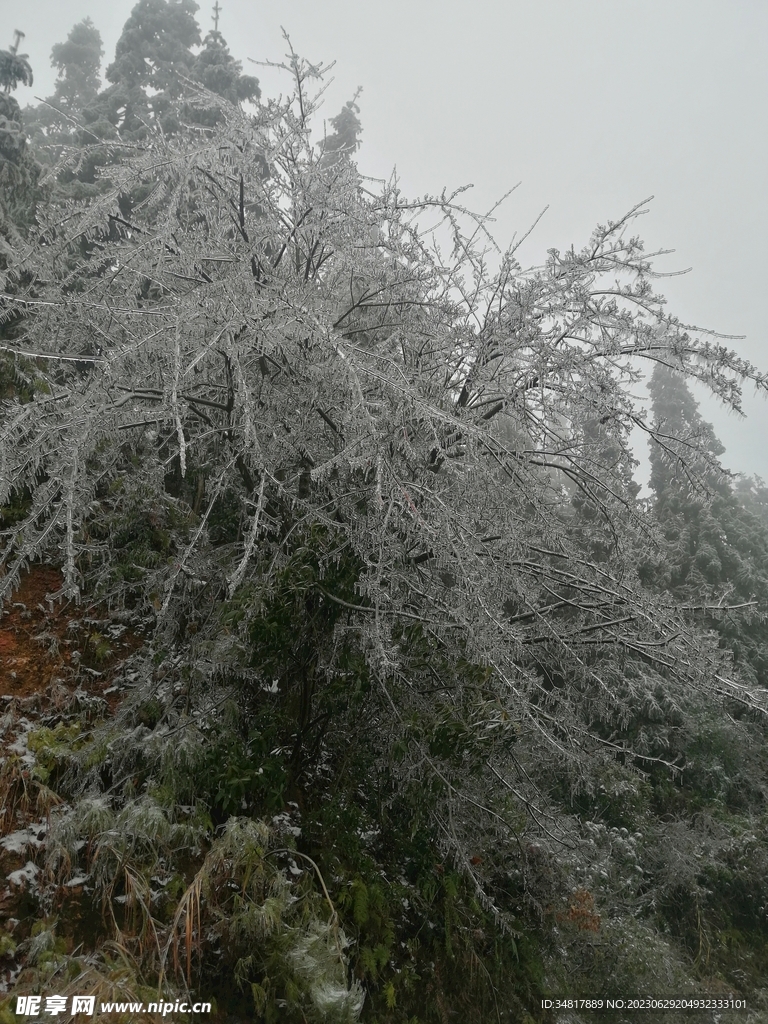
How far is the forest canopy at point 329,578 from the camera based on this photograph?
2.84 metres

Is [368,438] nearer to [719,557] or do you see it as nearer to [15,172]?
[15,172]

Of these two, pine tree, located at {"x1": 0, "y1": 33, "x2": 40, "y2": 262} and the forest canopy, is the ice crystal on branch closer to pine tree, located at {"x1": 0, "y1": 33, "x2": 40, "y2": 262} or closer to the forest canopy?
the forest canopy

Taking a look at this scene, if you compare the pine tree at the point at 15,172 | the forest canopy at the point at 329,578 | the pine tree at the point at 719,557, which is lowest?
the forest canopy at the point at 329,578

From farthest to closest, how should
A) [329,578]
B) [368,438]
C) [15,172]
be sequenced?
1. [15,172]
2. [329,578]
3. [368,438]

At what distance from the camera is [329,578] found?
3.28m

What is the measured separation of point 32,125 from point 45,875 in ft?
61.9

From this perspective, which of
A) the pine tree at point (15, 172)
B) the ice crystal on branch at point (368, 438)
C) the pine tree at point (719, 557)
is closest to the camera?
the ice crystal on branch at point (368, 438)

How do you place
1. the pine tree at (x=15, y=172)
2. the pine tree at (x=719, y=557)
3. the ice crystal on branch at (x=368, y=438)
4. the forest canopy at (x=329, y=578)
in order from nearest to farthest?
the forest canopy at (x=329, y=578) → the ice crystal on branch at (x=368, y=438) → the pine tree at (x=15, y=172) → the pine tree at (x=719, y=557)

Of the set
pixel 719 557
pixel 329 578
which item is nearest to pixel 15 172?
pixel 329 578

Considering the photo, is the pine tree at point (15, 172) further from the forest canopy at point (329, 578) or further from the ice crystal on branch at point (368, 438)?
the ice crystal on branch at point (368, 438)

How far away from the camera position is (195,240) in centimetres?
407

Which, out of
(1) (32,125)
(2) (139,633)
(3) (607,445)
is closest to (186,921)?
(2) (139,633)

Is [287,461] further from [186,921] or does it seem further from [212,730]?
[186,921]

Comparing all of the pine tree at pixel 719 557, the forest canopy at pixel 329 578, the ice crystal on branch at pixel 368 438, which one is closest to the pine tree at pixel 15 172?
the forest canopy at pixel 329 578
